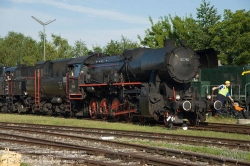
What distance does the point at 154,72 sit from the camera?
19062mm

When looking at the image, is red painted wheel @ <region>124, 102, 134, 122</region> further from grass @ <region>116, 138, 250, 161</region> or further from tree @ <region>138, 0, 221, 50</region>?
tree @ <region>138, 0, 221, 50</region>

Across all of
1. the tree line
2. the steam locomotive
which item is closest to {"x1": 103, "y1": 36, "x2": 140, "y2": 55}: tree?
the tree line

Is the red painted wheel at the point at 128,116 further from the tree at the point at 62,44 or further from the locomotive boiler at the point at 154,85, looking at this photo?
the tree at the point at 62,44

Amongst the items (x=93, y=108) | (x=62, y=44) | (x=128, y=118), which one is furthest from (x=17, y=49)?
(x=128, y=118)

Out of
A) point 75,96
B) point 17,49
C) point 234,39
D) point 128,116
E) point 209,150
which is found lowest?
point 209,150

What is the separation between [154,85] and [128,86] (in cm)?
245

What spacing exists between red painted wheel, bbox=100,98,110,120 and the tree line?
18674 millimetres

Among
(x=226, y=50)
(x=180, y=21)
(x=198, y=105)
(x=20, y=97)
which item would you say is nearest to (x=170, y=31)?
(x=180, y=21)

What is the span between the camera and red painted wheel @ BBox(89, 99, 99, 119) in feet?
79.2

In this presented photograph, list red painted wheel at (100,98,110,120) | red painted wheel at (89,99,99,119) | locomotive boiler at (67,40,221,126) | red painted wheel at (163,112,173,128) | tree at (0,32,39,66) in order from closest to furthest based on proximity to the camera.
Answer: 1. red painted wheel at (163,112,173,128)
2. locomotive boiler at (67,40,221,126)
3. red painted wheel at (100,98,110,120)
4. red painted wheel at (89,99,99,119)
5. tree at (0,32,39,66)

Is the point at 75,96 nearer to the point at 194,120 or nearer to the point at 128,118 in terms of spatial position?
the point at 128,118

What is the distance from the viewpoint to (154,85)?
19.0 m

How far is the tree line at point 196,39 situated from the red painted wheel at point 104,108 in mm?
18674

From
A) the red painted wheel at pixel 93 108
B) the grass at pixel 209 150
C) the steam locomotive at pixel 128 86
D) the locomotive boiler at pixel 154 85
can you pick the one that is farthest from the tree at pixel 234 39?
the grass at pixel 209 150
